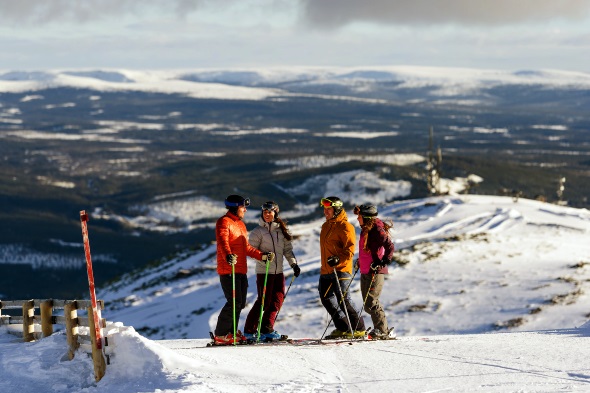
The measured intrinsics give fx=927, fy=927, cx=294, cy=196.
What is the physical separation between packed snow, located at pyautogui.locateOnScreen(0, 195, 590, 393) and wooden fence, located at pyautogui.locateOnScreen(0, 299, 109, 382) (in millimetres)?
144

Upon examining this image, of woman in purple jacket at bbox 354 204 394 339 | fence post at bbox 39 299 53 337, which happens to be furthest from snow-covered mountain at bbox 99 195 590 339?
fence post at bbox 39 299 53 337

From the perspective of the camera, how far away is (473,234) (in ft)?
117

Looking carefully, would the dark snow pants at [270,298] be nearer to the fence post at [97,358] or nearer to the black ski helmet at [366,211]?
the black ski helmet at [366,211]

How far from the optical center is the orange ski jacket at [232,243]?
44.5ft

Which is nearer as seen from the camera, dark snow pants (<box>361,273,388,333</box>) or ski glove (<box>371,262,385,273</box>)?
ski glove (<box>371,262,385,273</box>)

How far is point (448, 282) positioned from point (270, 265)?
1513cm

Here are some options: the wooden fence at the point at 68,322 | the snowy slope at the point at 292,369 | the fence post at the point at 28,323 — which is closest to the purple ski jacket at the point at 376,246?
the snowy slope at the point at 292,369

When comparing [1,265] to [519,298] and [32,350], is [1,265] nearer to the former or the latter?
[519,298]

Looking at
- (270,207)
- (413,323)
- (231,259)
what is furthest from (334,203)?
(413,323)

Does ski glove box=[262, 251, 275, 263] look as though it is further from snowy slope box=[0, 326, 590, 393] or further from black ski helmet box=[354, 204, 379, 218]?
black ski helmet box=[354, 204, 379, 218]

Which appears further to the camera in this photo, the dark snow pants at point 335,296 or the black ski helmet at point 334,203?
the dark snow pants at point 335,296

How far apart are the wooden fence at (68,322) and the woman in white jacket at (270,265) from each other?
9.23 feet

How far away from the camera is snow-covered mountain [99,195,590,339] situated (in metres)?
24.9

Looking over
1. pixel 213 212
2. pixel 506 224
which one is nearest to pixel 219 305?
pixel 506 224
